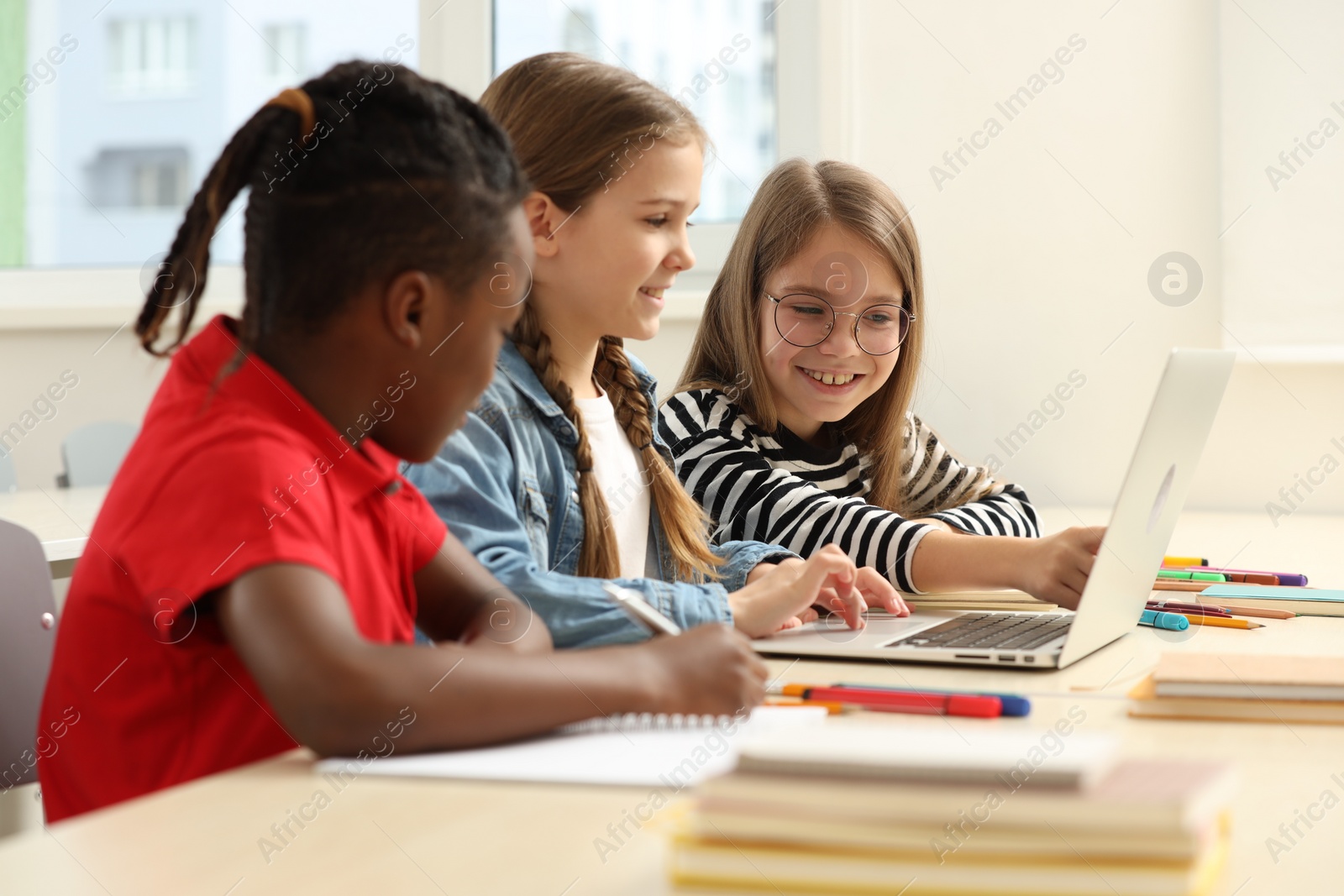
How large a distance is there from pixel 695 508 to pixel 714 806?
2.96ft

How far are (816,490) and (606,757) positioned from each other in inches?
33.9

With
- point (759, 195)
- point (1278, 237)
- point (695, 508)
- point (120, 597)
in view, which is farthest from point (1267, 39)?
point (120, 597)

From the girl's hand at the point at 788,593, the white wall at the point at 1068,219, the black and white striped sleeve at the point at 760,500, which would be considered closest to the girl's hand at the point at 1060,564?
the black and white striped sleeve at the point at 760,500

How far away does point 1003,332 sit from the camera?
2.33 meters

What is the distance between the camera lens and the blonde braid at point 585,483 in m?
1.16

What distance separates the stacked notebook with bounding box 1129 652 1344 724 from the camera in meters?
0.75

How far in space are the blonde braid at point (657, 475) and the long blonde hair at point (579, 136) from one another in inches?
5.3

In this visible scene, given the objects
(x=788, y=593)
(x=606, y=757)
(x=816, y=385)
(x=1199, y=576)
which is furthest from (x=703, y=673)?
(x=816, y=385)

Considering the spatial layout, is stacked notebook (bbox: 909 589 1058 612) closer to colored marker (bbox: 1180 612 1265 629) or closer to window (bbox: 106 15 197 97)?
colored marker (bbox: 1180 612 1265 629)

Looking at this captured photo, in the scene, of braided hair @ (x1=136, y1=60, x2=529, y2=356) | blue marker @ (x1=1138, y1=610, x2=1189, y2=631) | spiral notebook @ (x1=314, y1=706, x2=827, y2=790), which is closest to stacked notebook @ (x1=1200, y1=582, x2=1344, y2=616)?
blue marker @ (x1=1138, y1=610, x2=1189, y2=631)

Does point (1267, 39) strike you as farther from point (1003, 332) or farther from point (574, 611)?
point (574, 611)

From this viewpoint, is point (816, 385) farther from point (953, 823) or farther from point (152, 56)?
point (152, 56)

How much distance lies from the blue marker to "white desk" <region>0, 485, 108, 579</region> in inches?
37.2

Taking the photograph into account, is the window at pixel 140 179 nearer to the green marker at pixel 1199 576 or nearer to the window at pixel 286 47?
the window at pixel 286 47
